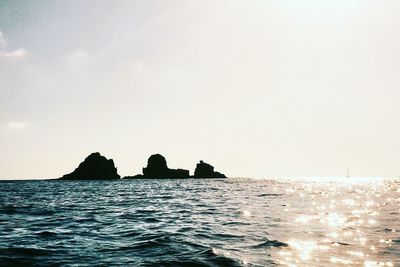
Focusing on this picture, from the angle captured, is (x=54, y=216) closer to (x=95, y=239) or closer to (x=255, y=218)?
(x=95, y=239)

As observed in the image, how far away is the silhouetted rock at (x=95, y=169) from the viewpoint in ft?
602

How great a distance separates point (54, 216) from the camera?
2273cm

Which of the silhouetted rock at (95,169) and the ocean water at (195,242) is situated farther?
the silhouetted rock at (95,169)

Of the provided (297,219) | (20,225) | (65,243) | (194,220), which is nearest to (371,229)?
(297,219)

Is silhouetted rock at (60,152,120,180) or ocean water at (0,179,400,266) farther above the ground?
silhouetted rock at (60,152,120,180)

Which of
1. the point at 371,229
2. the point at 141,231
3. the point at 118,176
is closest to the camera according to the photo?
the point at 141,231

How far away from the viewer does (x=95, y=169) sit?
184 m

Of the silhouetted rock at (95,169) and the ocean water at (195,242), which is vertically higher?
the silhouetted rock at (95,169)

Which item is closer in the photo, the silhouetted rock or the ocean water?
the ocean water

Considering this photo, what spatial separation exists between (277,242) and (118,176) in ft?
623

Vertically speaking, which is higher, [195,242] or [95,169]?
[95,169]

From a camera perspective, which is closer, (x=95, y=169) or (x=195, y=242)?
(x=195, y=242)

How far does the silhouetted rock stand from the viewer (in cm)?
18362

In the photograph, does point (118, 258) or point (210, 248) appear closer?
point (118, 258)
